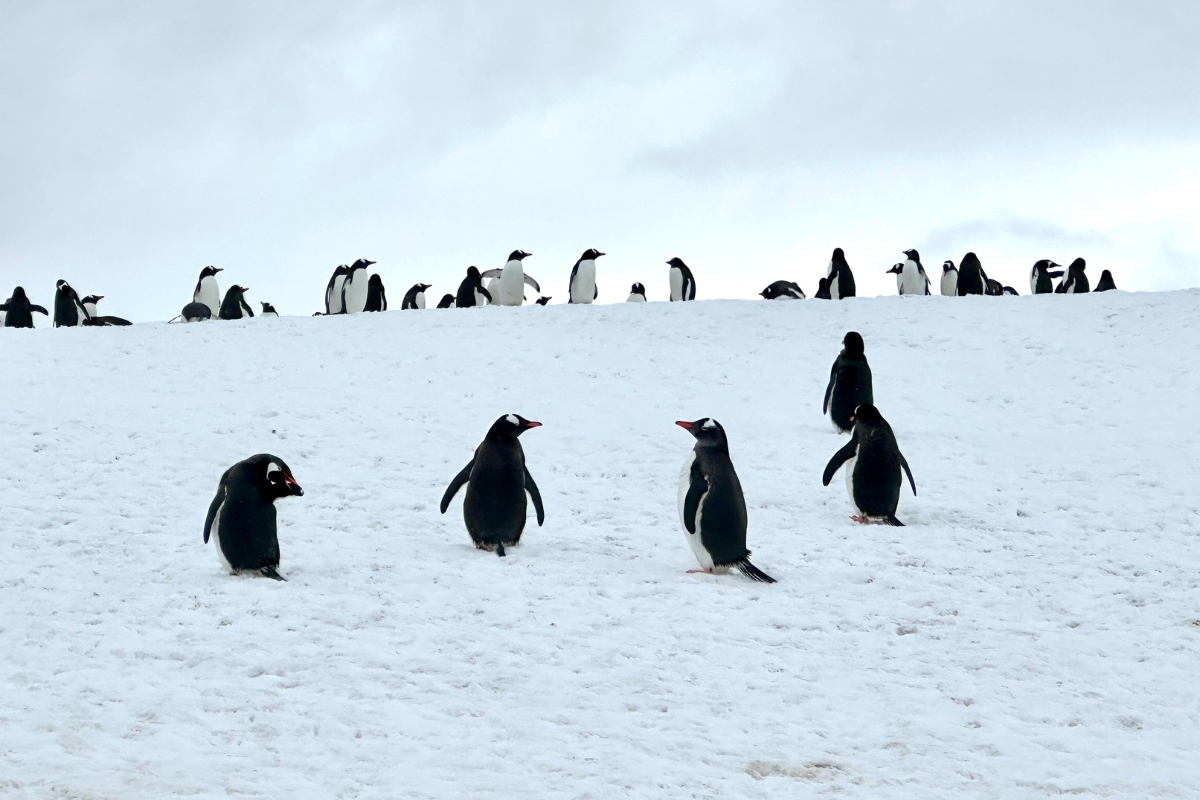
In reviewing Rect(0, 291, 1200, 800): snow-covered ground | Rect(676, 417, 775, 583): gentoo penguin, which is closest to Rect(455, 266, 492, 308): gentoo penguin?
Rect(0, 291, 1200, 800): snow-covered ground

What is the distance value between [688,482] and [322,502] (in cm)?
344

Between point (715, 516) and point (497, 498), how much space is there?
4.99 ft

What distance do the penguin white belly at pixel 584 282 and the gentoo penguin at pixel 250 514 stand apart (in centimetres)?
1685

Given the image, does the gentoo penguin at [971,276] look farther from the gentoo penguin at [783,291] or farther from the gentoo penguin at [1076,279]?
the gentoo penguin at [783,291]

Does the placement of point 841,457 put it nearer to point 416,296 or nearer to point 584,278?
point 584,278

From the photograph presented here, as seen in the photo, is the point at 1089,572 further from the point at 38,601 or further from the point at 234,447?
the point at 234,447

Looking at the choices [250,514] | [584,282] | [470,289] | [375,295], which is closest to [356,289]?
[375,295]

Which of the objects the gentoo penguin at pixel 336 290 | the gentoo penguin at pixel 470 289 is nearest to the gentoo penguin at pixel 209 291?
the gentoo penguin at pixel 336 290

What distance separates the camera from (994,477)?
11492mm

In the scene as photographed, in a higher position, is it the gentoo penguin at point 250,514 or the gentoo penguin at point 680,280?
the gentoo penguin at point 680,280

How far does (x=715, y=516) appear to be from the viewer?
25.0ft

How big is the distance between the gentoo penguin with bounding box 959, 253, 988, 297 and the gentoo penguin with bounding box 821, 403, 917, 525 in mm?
16273

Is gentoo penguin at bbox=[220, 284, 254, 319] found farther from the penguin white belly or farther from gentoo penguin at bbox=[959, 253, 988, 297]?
gentoo penguin at bbox=[959, 253, 988, 297]

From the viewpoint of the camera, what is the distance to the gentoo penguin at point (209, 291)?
2470 cm
